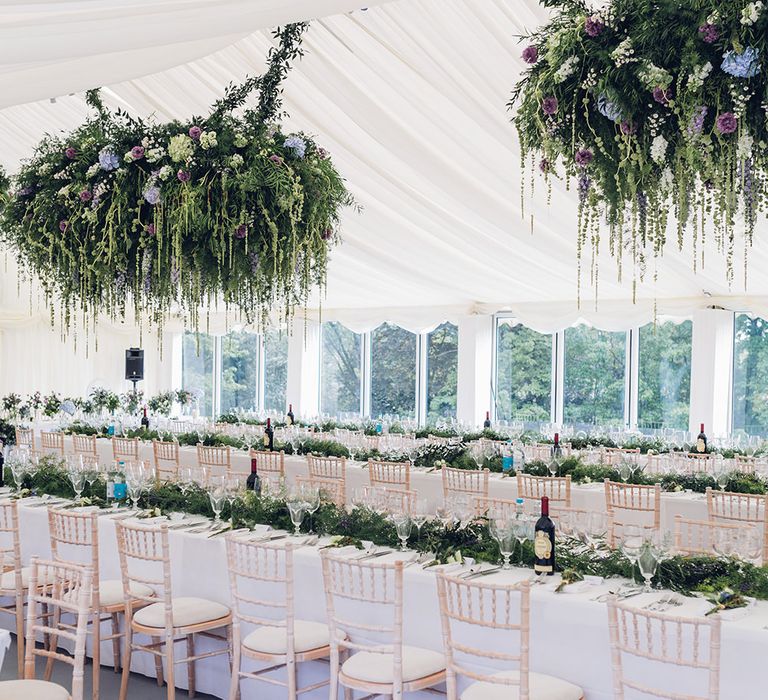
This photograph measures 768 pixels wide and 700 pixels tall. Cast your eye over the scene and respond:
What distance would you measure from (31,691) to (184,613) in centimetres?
117

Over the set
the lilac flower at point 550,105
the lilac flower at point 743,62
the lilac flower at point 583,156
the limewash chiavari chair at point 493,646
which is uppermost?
the lilac flower at point 743,62

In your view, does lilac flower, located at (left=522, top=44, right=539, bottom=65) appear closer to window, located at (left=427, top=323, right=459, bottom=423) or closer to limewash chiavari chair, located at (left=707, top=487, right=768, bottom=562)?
limewash chiavari chair, located at (left=707, top=487, right=768, bottom=562)

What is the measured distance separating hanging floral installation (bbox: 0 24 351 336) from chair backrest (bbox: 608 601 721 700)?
112 inches

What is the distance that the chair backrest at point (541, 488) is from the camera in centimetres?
769

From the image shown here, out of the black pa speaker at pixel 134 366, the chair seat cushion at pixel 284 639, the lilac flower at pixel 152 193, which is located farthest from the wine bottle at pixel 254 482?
the black pa speaker at pixel 134 366

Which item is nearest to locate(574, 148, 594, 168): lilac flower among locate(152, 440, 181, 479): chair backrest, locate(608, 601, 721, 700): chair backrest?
locate(608, 601, 721, 700): chair backrest

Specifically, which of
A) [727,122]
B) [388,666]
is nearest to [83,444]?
[388,666]

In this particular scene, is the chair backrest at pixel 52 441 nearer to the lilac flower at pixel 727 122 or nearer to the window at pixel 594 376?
the window at pixel 594 376

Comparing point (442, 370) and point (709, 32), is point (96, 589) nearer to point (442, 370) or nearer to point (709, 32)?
point (709, 32)

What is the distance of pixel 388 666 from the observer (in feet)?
14.0

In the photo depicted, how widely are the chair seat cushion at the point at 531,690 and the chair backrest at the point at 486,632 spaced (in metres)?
0.02

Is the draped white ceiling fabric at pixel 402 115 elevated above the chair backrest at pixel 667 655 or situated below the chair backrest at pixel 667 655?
above

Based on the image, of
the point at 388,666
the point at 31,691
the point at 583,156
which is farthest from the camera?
the point at 388,666

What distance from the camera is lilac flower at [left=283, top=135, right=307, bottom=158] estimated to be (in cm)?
552
